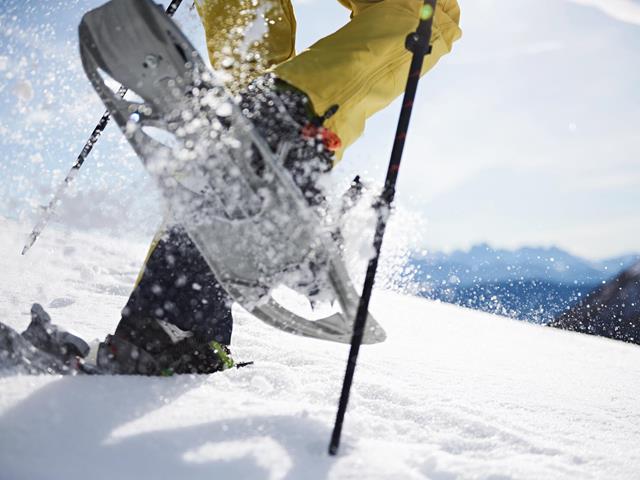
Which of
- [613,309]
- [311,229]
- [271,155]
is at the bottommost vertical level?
[613,309]

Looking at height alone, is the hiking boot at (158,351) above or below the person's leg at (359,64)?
below

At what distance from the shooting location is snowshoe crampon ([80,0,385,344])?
1.43 meters

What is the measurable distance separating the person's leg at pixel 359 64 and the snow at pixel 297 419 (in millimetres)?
961

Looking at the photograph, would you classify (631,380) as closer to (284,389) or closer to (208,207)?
(284,389)

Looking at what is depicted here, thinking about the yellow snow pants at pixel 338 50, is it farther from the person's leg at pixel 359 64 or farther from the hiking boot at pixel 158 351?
the hiking boot at pixel 158 351

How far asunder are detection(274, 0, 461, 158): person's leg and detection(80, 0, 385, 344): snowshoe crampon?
252 mm

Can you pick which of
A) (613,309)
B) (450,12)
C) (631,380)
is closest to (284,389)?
(450,12)

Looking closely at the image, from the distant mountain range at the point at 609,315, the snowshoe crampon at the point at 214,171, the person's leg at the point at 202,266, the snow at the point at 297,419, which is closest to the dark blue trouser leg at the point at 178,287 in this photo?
the person's leg at the point at 202,266

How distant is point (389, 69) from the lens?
171cm

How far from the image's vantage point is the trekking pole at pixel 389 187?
47.7 inches

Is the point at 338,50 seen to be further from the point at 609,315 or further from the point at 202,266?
the point at 609,315

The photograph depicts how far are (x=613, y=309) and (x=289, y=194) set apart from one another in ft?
48.7

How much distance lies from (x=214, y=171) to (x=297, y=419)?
31.0 inches

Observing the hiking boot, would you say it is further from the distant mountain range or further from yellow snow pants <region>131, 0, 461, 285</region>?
the distant mountain range
